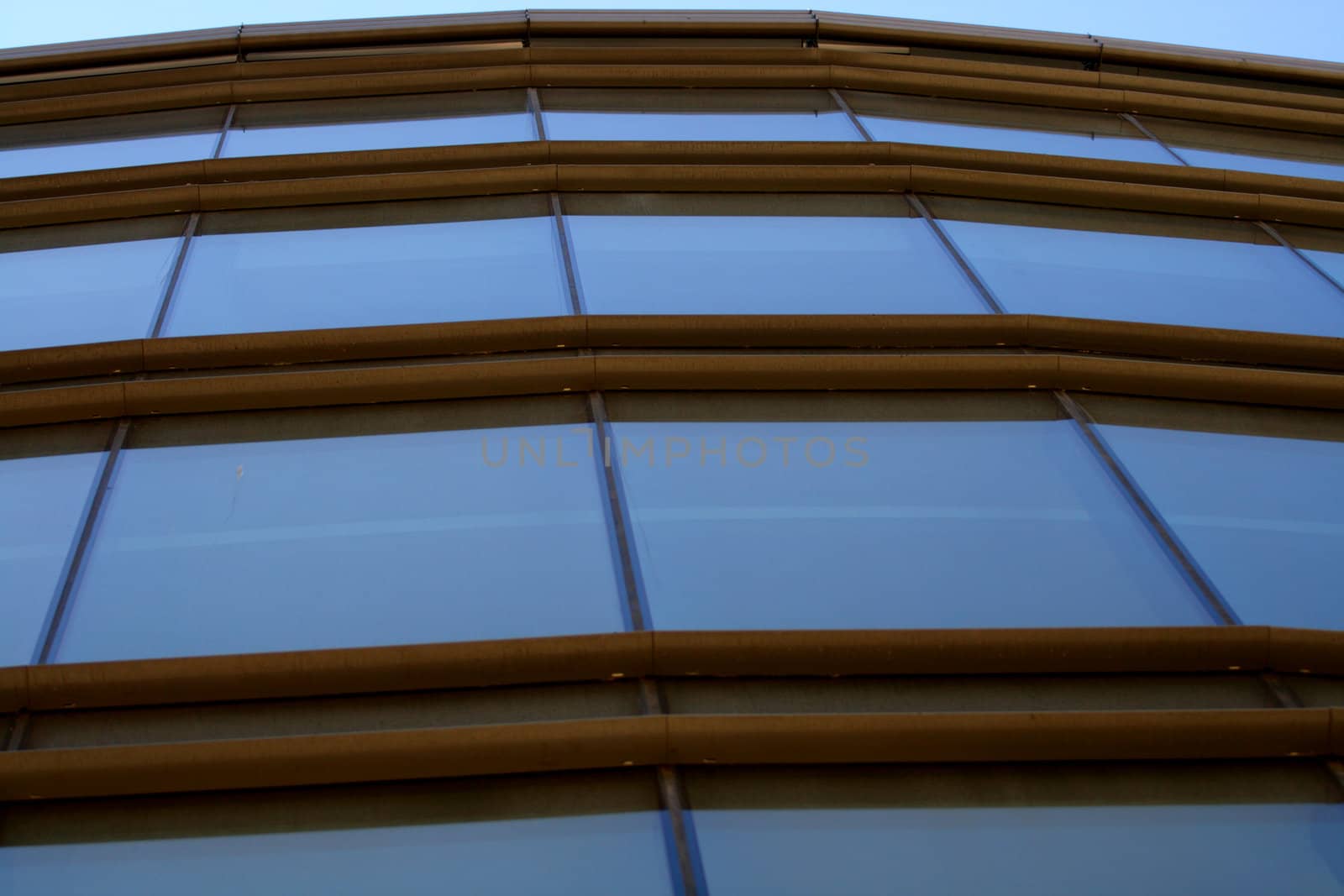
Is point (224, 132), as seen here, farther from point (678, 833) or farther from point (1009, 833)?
point (1009, 833)

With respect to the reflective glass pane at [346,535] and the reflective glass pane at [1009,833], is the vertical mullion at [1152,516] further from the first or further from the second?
the reflective glass pane at [346,535]

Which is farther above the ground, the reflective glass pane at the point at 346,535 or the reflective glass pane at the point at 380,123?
the reflective glass pane at the point at 380,123

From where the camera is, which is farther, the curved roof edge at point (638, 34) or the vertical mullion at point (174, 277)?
the curved roof edge at point (638, 34)

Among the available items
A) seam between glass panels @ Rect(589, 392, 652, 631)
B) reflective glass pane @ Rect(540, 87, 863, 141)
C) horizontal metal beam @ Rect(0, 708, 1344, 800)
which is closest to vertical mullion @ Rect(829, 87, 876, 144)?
reflective glass pane @ Rect(540, 87, 863, 141)

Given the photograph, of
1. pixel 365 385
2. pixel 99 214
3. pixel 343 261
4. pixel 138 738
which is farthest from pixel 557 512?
pixel 99 214

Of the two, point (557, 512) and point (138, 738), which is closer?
point (138, 738)

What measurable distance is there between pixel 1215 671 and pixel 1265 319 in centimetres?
506

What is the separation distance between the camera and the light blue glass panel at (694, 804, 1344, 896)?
648cm

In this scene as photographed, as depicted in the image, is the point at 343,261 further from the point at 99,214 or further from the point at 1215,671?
the point at 1215,671

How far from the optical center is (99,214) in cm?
1270

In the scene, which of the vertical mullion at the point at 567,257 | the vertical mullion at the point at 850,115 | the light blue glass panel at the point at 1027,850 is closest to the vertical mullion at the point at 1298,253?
the vertical mullion at the point at 850,115

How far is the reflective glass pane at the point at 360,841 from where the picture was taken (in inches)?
253

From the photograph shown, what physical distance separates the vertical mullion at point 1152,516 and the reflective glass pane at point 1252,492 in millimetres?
50

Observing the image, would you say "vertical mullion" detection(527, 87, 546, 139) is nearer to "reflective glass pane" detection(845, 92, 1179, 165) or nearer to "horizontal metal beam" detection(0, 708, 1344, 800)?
"reflective glass pane" detection(845, 92, 1179, 165)
